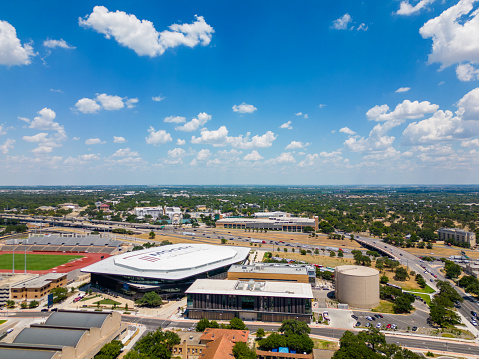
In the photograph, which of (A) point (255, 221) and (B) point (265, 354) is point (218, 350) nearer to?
(B) point (265, 354)

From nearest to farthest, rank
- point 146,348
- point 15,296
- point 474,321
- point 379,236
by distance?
point 146,348 → point 474,321 → point 15,296 → point 379,236

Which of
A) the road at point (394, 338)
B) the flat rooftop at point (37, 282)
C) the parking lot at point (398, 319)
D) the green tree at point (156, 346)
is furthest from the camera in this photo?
the flat rooftop at point (37, 282)

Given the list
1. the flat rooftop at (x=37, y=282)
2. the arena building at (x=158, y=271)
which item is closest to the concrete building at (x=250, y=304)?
the arena building at (x=158, y=271)

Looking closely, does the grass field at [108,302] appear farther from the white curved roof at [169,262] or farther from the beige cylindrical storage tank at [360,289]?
the beige cylindrical storage tank at [360,289]

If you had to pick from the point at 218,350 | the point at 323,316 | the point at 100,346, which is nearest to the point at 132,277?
the point at 100,346

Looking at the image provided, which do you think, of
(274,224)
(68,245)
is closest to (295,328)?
(68,245)

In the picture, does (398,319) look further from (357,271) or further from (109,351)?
(109,351)

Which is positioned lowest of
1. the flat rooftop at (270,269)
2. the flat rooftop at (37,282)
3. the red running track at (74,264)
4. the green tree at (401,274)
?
the red running track at (74,264)
